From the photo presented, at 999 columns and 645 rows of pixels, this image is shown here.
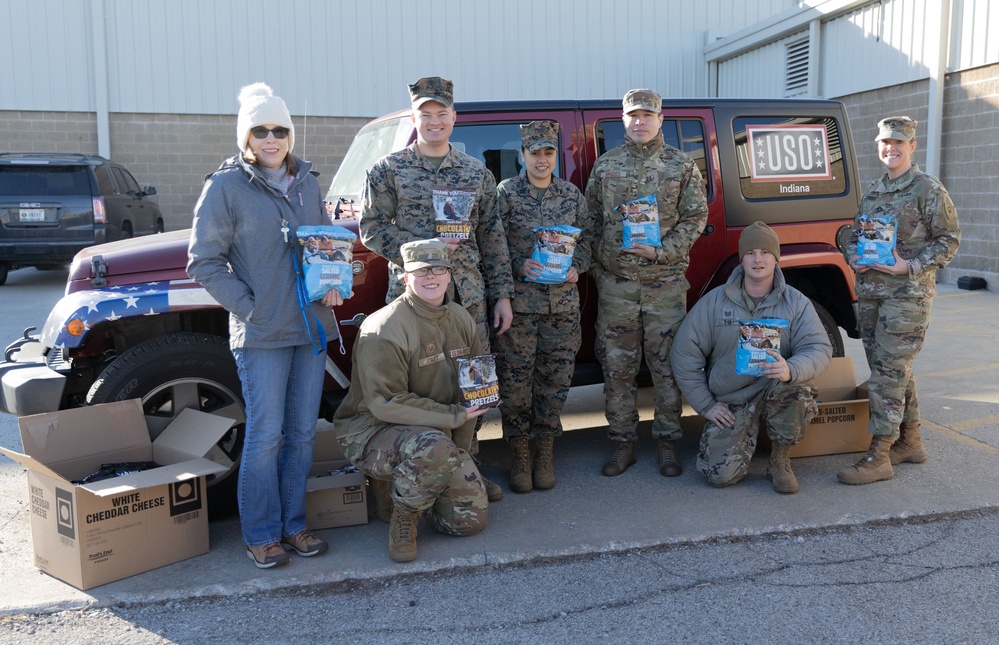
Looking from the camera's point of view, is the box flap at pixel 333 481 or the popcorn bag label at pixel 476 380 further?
the box flap at pixel 333 481

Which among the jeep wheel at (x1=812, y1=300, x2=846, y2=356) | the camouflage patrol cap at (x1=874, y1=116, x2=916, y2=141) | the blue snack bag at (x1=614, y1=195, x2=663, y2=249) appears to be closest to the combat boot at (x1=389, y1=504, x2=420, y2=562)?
the blue snack bag at (x1=614, y1=195, x2=663, y2=249)

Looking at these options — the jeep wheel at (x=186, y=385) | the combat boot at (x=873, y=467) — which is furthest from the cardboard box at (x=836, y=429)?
the jeep wheel at (x=186, y=385)

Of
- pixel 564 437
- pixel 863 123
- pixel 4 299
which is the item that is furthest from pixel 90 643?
pixel 863 123

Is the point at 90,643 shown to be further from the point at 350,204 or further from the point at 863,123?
the point at 863,123

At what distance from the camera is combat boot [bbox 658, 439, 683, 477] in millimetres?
4668

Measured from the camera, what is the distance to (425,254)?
12.0 feet

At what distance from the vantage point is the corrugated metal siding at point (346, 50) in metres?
14.7

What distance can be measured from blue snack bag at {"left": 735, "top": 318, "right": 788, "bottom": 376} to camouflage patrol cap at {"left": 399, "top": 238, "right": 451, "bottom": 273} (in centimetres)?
158

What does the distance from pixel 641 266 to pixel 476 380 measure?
4.50 ft

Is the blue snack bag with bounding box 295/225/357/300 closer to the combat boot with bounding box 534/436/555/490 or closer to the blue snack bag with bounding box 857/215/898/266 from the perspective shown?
the combat boot with bounding box 534/436/555/490

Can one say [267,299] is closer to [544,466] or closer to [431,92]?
[431,92]

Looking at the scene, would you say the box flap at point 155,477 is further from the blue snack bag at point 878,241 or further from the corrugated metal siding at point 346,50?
the corrugated metal siding at point 346,50

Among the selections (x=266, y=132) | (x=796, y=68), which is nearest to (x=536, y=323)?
(x=266, y=132)

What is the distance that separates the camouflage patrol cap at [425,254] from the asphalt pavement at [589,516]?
1270 millimetres
